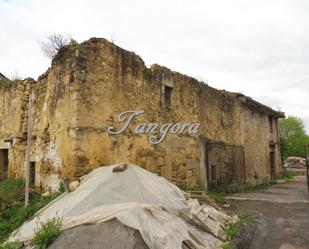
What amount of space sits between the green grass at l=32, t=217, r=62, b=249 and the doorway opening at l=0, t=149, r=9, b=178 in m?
5.80

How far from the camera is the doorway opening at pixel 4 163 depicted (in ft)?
29.6

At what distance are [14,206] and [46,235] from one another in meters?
2.64

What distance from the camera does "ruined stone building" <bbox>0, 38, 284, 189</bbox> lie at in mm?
6336

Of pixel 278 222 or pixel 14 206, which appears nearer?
pixel 14 206

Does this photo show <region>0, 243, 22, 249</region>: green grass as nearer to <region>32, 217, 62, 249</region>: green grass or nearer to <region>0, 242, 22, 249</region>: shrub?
<region>0, 242, 22, 249</region>: shrub

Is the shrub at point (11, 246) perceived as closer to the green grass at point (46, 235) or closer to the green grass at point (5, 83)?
the green grass at point (46, 235)

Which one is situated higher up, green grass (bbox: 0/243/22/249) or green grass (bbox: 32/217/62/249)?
green grass (bbox: 32/217/62/249)

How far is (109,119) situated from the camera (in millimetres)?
6781

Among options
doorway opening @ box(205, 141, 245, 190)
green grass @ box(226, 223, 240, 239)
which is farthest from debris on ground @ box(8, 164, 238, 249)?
doorway opening @ box(205, 141, 245, 190)

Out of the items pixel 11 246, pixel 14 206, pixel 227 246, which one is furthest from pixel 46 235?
pixel 14 206

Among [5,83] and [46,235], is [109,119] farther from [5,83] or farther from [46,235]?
[5,83]

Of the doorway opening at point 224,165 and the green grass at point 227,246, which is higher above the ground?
the doorway opening at point 224,165

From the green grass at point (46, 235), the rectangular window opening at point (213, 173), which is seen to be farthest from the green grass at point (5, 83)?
the rectangular window opening at point (213, 173)

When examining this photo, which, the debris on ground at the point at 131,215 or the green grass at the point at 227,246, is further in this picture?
the green grass at the point at 227,246
